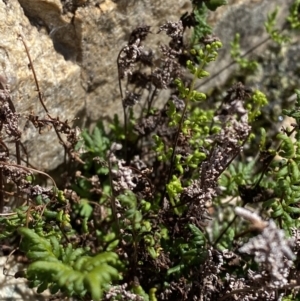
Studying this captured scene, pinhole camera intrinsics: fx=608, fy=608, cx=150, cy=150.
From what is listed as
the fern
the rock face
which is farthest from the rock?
the fern

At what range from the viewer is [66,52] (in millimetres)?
3320

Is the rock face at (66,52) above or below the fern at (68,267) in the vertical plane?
above

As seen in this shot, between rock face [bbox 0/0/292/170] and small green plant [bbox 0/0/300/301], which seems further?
rock face [bbox 0/0/292/170]

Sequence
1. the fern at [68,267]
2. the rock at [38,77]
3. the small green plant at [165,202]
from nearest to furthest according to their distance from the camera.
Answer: the fern at [68,267] < the small green plant at [165,202] < the rock at [38,77]

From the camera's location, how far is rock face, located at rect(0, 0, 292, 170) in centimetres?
300

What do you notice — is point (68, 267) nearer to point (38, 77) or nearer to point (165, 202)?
point (165, 202)

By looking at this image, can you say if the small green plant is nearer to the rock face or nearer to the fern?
the fern

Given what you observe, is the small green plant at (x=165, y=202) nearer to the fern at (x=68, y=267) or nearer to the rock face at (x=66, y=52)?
the fern at (x=68, y=267)

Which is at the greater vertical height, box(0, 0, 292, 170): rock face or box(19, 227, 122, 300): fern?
box(0, 0, 292, 170): rock face

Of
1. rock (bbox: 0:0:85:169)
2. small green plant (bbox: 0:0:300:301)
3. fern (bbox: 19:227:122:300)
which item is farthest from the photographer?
rock (bbox: 0:0:85:169)

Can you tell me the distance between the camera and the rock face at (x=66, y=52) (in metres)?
3.00

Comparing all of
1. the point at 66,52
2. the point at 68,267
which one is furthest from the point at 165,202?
the point at 66,52

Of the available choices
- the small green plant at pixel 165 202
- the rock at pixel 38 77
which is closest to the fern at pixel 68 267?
the small green plant at pixel 165 202

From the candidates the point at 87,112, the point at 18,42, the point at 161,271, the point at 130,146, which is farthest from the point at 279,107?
the point at 18,42
